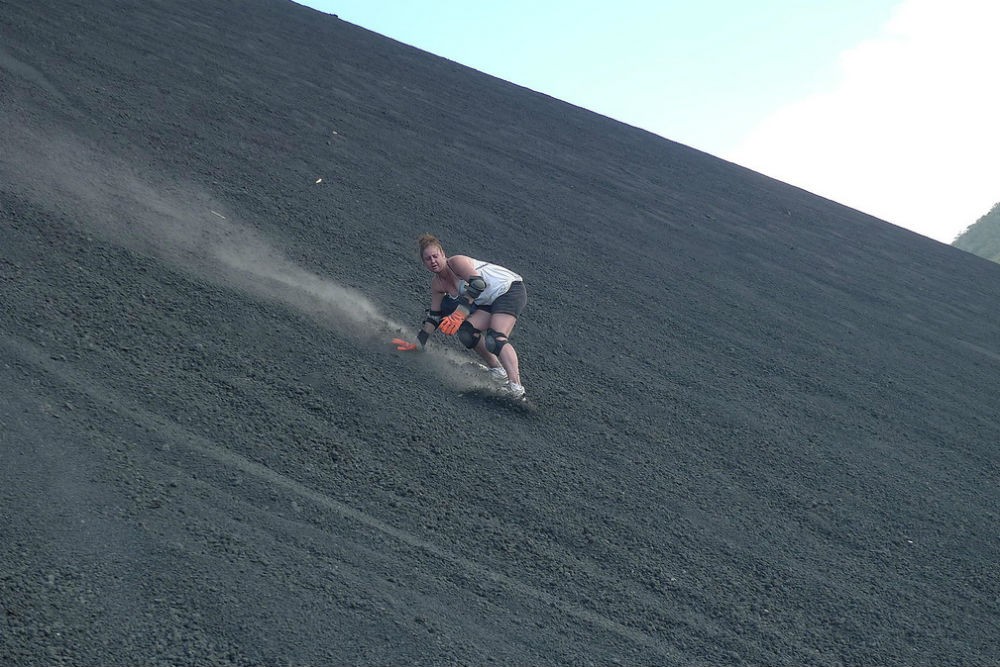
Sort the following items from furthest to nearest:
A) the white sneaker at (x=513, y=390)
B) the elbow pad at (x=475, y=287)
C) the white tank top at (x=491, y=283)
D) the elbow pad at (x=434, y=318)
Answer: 1. the white tank top at (x=491, y=283)
2. the elbow pad at (x=434, y=318)
3. the white sneaker at (x=513, y=390)
4. the elbow pad at (x=475, y=287)

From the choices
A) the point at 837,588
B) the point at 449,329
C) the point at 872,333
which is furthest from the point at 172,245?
the point at 872,333

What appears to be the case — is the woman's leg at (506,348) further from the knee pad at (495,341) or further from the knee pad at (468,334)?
the knee pad at (468,334)

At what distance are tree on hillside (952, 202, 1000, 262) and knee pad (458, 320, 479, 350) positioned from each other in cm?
1652

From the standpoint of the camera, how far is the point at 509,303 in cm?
650

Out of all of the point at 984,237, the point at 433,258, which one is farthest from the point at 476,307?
the point at 984,237

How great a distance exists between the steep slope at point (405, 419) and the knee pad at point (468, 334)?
0.35 meters

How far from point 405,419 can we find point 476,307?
134 cm

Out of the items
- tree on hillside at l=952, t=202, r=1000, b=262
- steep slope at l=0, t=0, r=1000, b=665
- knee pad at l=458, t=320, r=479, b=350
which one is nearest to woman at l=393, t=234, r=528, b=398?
knee pad at l=458, t=320, r=479, b=350

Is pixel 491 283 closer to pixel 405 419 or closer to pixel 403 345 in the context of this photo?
pixel 403 345

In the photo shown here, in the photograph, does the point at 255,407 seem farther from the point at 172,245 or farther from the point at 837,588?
the point at 837,588

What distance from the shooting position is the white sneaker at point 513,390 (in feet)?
20.4

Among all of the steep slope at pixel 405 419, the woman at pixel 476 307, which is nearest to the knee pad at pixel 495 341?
the woman at pixel 476 307

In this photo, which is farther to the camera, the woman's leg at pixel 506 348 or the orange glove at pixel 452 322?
the woman's leg at pixel 506 348

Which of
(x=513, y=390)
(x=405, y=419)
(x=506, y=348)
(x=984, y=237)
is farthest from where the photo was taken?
(x=984, y=237)
